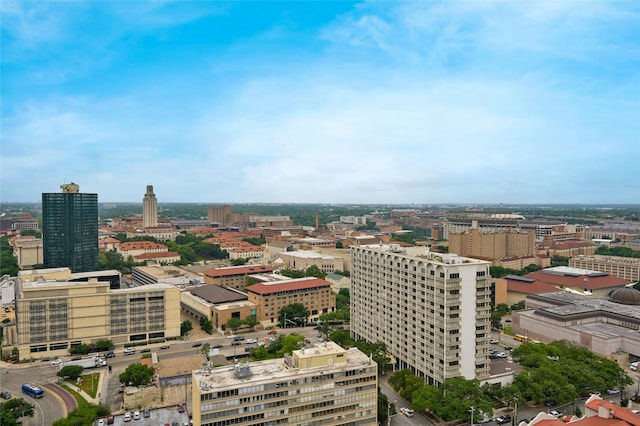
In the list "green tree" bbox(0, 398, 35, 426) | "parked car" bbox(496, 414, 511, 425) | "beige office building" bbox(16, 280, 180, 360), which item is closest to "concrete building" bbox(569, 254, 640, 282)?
"parked car" bbox(496, 414, 511, 425)

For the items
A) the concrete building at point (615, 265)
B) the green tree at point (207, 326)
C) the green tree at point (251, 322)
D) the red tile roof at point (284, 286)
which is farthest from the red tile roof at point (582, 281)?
the green tree at point (207, 326)

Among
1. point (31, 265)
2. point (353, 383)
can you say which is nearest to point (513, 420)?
point (353, 383)

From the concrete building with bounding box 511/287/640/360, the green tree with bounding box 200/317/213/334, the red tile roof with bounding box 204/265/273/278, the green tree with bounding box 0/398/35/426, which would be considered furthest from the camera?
the red tile roof with bounding box 204/265/273/278

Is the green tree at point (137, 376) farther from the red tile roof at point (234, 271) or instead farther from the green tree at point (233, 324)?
the red tile roof at point (234, 271)

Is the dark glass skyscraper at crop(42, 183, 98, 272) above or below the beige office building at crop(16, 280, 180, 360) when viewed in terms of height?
above

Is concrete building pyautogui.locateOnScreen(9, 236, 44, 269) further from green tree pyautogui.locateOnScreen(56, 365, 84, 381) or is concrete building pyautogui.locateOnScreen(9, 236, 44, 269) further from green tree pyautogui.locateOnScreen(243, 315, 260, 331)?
green tree pyautogui.locateOnScreen(56, 365, 84, 381)

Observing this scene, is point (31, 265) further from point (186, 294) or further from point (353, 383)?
point (353, 383)
